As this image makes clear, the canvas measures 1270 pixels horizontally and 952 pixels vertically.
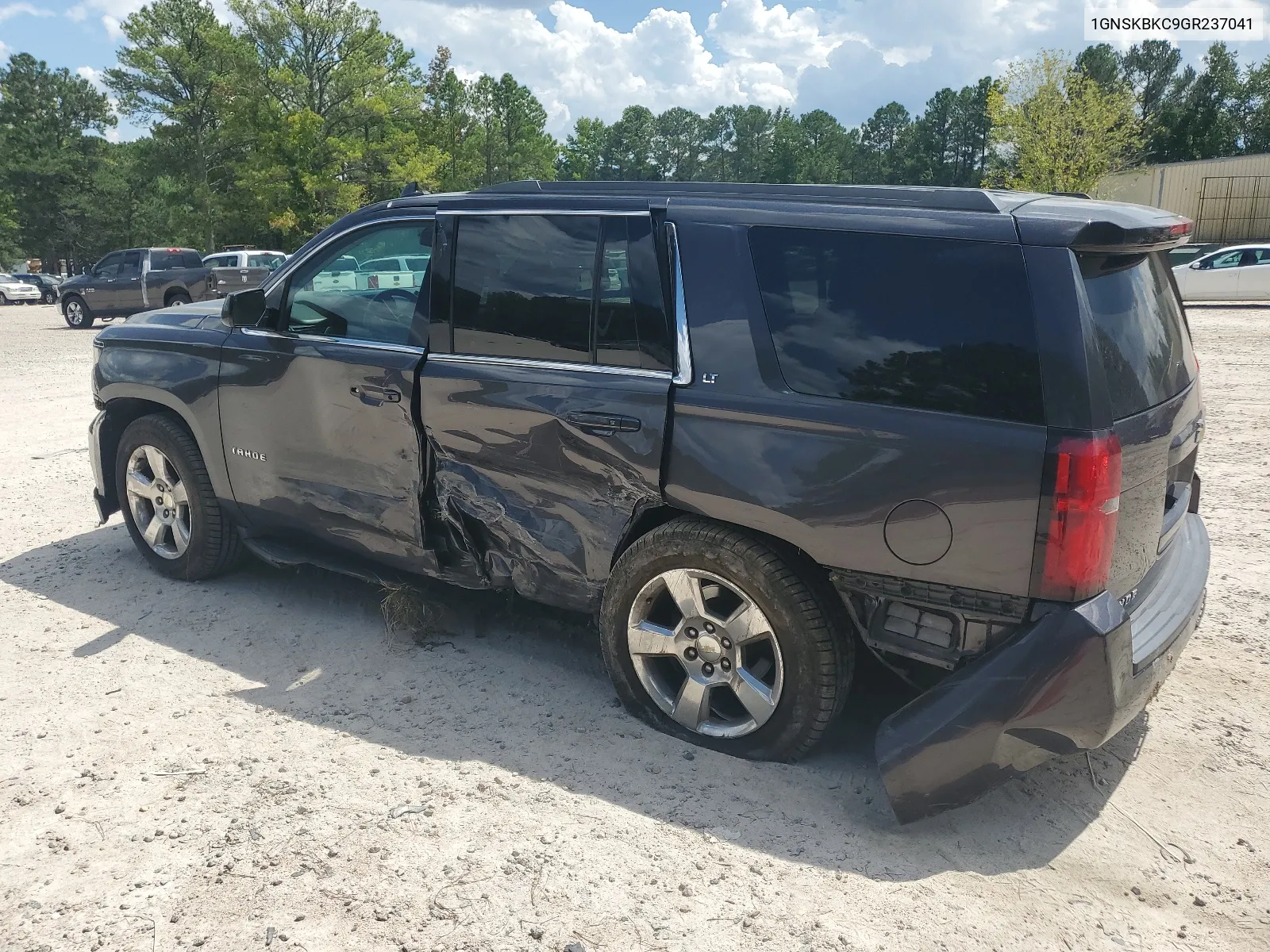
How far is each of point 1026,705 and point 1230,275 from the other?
23.9 m

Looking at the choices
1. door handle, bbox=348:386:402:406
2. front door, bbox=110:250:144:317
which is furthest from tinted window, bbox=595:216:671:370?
front door, bbox=110:250:144:317

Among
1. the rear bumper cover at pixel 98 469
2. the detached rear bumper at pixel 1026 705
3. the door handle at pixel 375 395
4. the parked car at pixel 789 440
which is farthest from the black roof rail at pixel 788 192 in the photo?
the rear bumper cover at pixel 98 469

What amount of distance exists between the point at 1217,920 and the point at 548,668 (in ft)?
8.36

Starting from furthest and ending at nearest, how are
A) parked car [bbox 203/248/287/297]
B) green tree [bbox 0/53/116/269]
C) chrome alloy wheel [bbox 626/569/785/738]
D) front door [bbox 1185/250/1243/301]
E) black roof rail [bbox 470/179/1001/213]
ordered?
green tree [bbox 0/53/116/269]
front door [bbox 1185/250/1243/301]
parked car [bbox 203/248/287/297]
chrome alloy wheel [bbox 626/569/785/738]
black roof rail [bbox 470/179/1001/213]

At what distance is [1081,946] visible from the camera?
2.54m

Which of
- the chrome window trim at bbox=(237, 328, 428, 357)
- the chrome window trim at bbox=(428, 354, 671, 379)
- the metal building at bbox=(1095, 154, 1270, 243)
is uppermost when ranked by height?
the metal building at bbox=(1095, 154, 1270, 243)

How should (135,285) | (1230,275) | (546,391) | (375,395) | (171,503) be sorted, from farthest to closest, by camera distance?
(135,285) < (1230,275) < (171,503) < (375,395) < (546,391)

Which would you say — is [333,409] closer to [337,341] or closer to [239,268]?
[337,341]

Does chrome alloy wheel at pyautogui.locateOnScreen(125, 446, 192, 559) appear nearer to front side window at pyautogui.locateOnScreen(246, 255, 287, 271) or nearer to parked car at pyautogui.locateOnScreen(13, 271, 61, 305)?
front side window at pyautogui.locateOnScreen(246, 255, 287, 271)

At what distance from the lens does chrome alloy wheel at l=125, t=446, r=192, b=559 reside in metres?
5.11

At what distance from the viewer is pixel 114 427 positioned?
5.38m

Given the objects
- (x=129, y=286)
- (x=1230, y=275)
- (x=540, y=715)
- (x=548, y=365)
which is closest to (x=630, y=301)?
(x=548, y=365)

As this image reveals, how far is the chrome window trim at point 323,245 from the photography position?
418 centimetres

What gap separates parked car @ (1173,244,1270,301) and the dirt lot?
2119 cm
